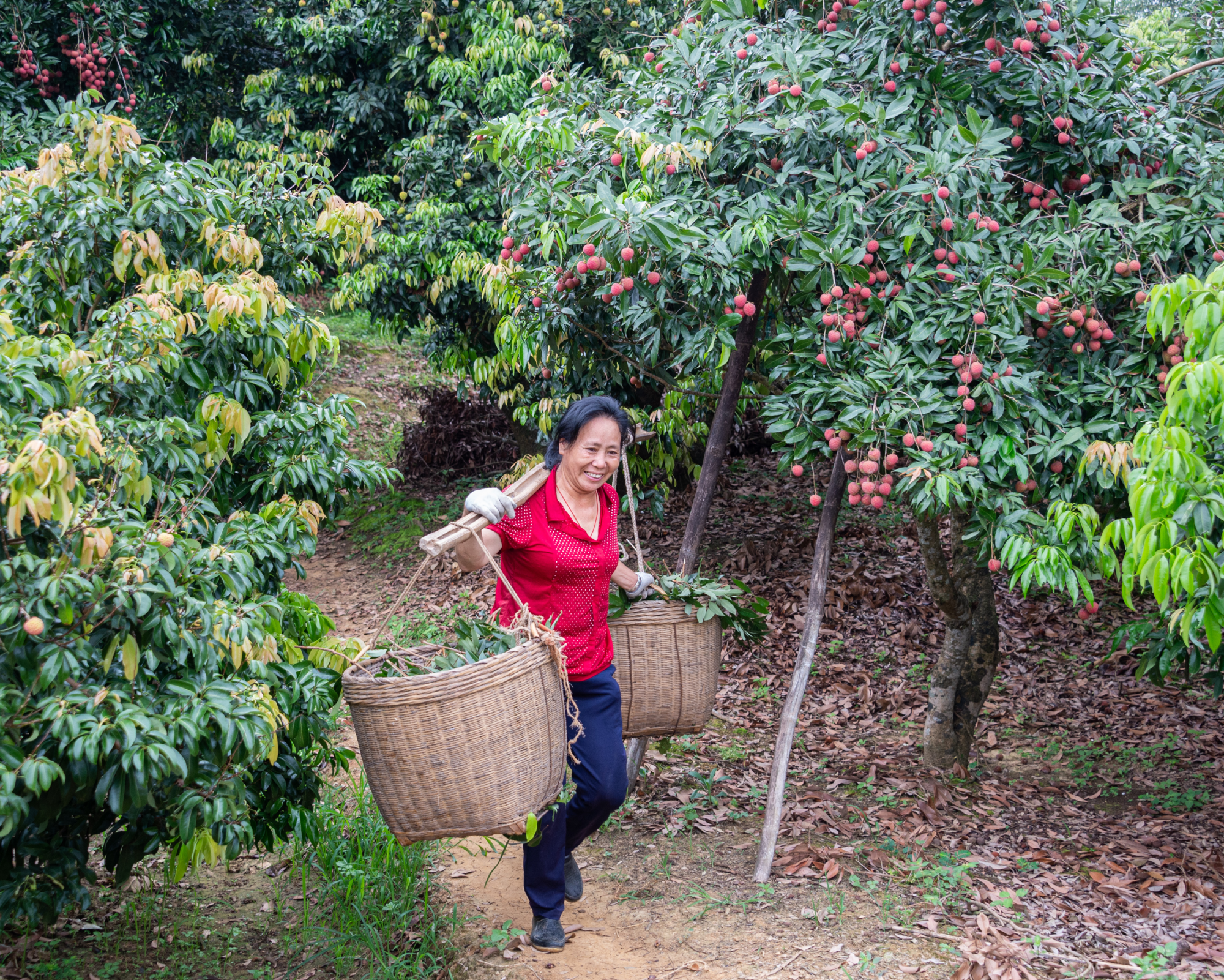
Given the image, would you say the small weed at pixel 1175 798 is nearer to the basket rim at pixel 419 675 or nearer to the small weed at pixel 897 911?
the small weed at pixel 897 911

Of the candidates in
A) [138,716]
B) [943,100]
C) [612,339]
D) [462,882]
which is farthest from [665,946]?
[943,100]

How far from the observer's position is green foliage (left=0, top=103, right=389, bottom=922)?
2070 millimetres

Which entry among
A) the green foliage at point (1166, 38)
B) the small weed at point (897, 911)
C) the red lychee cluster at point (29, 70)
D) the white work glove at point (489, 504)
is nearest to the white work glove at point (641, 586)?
the white work glove at point (489, 504)

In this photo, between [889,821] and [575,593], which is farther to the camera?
[889,821]

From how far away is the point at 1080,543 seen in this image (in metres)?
3.24

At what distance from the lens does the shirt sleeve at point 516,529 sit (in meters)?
3.36

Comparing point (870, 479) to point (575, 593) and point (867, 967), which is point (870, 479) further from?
point (867, 967)

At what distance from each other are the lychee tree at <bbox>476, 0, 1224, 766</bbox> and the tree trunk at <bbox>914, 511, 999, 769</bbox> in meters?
1.29

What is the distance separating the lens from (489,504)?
3143 mm

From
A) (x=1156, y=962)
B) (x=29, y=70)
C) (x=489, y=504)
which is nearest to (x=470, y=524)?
(x=489, y=504)

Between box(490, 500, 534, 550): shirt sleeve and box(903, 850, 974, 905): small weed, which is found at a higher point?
box(490, 500, 534, 550): shirt sleeve

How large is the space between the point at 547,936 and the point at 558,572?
4.10 feet

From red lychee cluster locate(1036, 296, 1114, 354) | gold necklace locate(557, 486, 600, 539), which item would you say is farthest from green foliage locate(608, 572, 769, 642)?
red lychee cluster locate(1036, 296, 1114, 354)

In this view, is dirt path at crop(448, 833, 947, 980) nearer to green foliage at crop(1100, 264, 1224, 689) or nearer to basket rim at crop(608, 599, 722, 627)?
basket rim at crop(608, 599, 722, 627)
